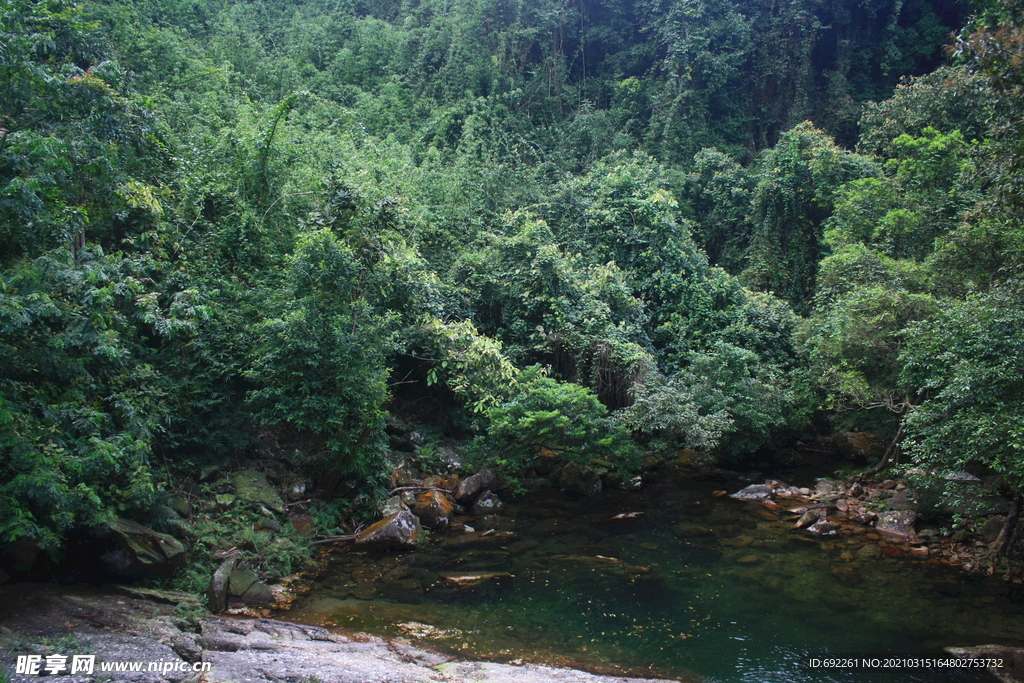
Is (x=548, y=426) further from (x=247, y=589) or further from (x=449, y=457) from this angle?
(x=247, y=589)

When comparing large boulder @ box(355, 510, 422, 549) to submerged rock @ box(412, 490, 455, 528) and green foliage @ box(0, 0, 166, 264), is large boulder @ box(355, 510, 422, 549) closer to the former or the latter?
submerged rock @ box(412, 490, 455, 528)

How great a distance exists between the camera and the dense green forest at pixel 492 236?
762cm

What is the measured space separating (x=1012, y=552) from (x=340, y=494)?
10430 millimetres

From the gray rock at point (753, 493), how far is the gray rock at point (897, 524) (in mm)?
2237

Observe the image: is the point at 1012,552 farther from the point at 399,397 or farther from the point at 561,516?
the point at 399,397

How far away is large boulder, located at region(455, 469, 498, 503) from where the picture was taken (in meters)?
11.4

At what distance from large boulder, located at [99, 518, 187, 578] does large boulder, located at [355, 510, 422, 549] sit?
8.65 ft

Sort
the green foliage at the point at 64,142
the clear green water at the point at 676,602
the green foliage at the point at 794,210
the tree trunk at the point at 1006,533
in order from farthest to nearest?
the green foliage at the point at 794,210, the tree trunk at the point at 1006,533, the green foliage at the point at 64,142, the clear green water at the point at 676,602

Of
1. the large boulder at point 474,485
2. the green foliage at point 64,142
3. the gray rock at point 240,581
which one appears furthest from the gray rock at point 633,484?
the green foliage at point 64,142

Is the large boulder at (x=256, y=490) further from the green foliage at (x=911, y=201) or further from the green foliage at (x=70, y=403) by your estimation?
the green foliage at (x=911, y=201)

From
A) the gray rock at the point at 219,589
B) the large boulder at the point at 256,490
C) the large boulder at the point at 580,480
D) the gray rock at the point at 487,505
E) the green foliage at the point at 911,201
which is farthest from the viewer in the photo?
the green foliage at the point at 911,201

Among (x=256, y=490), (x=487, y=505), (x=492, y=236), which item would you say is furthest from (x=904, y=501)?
(x=256, y=490)

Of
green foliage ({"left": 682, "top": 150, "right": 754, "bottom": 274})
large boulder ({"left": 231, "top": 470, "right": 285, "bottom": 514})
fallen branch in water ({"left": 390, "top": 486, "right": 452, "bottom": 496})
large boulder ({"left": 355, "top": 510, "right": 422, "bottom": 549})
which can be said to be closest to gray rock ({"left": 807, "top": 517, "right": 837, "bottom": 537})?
fallen branch in water ({"left": 390, "top": 486, "right": 452, "bottom": 496})

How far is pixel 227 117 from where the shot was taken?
667 inches
